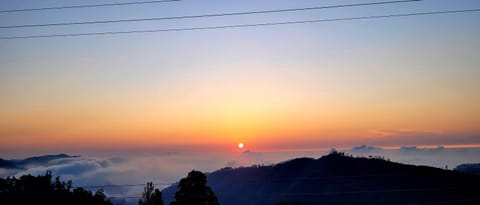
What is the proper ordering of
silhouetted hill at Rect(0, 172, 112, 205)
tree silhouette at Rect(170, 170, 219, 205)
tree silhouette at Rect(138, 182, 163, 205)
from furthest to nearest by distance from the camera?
tree silhouette at Rect(170, 170, 219, 205) < silhouetted hill at Rect(0, 172, 112, 205) < tree silhouette at Rect(138, 182, 163, 205)

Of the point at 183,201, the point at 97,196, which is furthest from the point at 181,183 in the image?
the point at 97,196

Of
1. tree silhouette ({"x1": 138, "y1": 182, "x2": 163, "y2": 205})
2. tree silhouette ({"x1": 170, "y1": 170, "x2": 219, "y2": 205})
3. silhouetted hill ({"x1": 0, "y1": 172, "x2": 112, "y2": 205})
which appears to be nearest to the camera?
tree silhouette ({"x1": 138, "y1": 182, "x2": 163, "y2": 205})

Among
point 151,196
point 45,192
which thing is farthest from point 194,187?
point 45,192

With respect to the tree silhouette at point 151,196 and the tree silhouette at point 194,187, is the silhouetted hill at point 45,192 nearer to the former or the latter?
the tree silhouette at point 151,196

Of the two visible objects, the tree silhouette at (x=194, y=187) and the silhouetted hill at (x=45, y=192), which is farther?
the tree silhouette at (x=194, y=187)

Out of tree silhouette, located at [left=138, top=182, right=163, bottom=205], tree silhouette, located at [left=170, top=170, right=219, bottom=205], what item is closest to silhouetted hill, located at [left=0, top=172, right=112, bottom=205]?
tree silhouette, located at [left=138, top=182, right=163, bottom=205]

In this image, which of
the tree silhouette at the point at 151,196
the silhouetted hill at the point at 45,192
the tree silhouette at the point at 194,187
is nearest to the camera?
the tree silhouette at the point at 151,196

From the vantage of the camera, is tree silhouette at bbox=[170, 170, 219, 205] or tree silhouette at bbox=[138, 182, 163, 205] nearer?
tree silhouette at bbox=[138, 182, 163, 205]

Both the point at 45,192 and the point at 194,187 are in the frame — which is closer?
the point at 194,187

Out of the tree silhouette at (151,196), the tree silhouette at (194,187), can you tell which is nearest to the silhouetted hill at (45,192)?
the tree silhouette at (151,196)

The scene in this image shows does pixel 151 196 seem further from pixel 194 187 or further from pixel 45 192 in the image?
pixel 45 192

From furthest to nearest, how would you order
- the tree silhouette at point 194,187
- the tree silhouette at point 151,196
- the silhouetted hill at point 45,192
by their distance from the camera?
the tree silhouette at point 194,187 → the silhouetted hill at point 45,192 → the tree silhouette at point 151,196

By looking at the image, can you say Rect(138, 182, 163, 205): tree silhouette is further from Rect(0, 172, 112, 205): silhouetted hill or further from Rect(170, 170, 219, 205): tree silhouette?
Rect(0, 172, 112, 205): silhouetted hill

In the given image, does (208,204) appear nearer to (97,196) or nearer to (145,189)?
(145,189)
